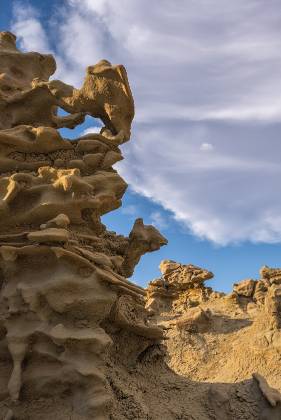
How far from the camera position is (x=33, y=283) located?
6109 mm

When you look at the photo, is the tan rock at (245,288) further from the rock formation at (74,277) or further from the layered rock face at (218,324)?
the rock formation at (74,277)

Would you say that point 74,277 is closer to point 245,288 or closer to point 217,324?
point 217,324

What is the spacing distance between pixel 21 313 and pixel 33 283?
41 centimetres

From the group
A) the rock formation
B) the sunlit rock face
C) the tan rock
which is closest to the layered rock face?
the tan rock

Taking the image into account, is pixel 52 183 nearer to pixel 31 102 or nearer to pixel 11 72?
pixel 31 102

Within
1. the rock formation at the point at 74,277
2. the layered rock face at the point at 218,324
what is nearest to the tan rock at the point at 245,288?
the layered rock face at the point at 218,324

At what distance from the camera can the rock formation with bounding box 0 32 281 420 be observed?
5785 mm

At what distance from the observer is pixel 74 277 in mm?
6031

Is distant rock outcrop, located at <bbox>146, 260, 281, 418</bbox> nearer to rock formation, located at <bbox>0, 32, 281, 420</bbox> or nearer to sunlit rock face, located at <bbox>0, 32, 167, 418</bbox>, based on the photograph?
rock formation, located at <bbox>0, 32, 281, 420</bbox>

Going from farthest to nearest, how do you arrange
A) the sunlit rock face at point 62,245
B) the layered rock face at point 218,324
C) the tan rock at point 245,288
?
the tan rock at point 245,288
the layered rock face at point 218,324
the sunlit rock face at point 62,245

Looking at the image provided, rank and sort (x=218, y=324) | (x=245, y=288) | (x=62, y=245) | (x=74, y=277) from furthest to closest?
(x=245, y=288), (x=218, y=324), (x=62, y=245), (x=74, y=277)

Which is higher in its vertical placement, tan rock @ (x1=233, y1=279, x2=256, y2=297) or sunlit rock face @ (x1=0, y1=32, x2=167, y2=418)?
tan rock @ (x1=233, y1=279, x2=256, y2=297)

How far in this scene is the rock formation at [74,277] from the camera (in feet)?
19.0

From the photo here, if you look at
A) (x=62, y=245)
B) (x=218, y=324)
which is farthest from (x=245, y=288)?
(x=62, y=245)
